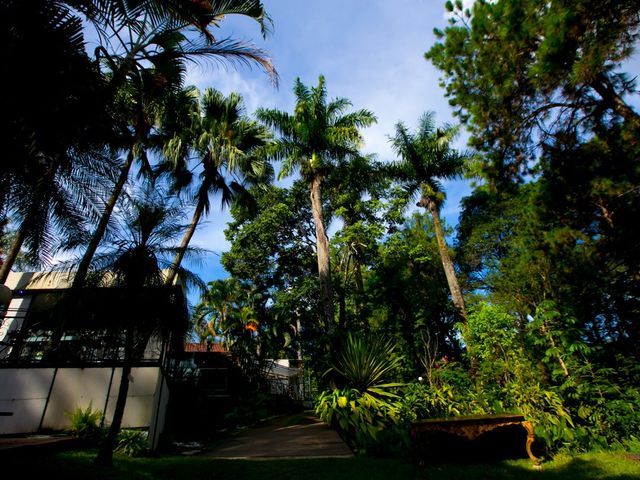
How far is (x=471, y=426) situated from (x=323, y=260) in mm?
7714

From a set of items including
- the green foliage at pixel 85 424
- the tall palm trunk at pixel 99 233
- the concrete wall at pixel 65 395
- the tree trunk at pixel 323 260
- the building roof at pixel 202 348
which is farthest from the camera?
the building roof at pixel 202 348

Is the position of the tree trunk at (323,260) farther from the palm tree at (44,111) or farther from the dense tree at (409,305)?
the palm tree at (44,111)

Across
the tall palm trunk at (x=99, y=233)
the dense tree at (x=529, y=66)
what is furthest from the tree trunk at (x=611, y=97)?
the tall palm trunk at (x=99, y=233)

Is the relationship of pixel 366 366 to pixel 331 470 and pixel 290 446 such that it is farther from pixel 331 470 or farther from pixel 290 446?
pixel 331 470

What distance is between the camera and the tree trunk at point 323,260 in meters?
11.6

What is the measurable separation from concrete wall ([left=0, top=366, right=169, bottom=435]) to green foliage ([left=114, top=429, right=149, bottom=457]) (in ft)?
1.36

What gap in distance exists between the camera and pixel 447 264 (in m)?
14.1

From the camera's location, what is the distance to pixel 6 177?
4.06 m

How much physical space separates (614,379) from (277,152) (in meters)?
12.7

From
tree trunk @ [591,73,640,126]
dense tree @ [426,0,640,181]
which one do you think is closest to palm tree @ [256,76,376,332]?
dense tree @ [426,0,640,181]

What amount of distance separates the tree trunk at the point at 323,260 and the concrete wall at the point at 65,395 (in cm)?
536

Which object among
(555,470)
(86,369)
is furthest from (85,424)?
(555,470)

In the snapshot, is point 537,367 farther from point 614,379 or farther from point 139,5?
point 139,5

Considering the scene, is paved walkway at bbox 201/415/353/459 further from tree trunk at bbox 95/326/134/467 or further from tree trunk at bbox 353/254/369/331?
tree trunk at bbox 353/254/369/331
